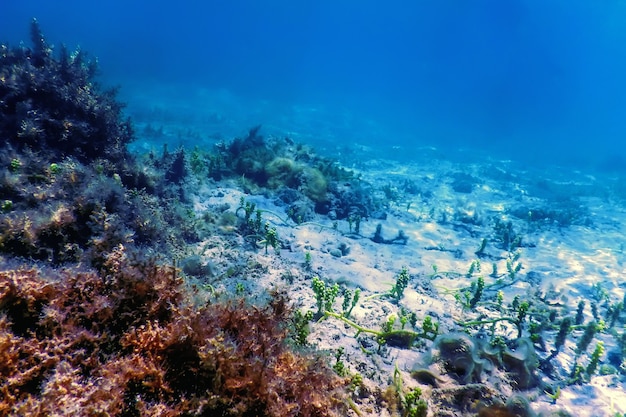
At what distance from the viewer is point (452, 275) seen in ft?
30.5

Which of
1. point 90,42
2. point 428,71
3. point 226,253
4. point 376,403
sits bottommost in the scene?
point 376,403

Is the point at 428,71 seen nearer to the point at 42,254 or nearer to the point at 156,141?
the point at 156,141

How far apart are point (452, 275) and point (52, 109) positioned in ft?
35.0

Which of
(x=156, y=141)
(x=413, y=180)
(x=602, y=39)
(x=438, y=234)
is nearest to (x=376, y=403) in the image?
(x=438, y=234)

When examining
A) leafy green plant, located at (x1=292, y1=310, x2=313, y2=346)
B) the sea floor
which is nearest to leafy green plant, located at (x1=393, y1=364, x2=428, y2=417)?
the sea floor

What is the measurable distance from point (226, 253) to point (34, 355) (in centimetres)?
508

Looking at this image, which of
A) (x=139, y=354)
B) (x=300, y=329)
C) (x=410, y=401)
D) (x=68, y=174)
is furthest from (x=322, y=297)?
(x=68, y=174)

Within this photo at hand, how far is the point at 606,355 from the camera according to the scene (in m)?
6.22

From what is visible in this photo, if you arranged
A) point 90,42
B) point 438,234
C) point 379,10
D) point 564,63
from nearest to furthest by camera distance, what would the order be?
1. point 438,234
2. point 90,42
3. point 379,10
4. point 564,63

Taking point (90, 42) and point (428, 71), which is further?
point (428, 71)

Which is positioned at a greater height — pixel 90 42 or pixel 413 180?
pixel 90 42

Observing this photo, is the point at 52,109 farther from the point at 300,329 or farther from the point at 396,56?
the point at 396,56

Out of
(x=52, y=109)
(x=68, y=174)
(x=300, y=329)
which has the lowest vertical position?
(x=300, y=329)

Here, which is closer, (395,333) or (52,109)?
(395,333)
